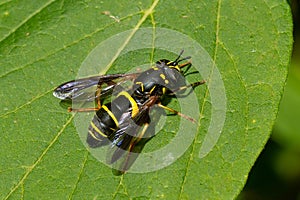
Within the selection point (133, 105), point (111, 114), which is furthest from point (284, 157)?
point (111, 114)

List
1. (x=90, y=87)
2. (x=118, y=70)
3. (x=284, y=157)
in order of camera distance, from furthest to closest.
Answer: (x=284, y=157) → (x=90, y=87) → (x=118, y=70)

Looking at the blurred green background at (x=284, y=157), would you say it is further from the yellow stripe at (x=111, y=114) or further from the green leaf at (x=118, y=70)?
the yellow stripe at (x=111, y=114)

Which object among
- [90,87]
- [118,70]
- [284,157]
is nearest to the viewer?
[118,70]

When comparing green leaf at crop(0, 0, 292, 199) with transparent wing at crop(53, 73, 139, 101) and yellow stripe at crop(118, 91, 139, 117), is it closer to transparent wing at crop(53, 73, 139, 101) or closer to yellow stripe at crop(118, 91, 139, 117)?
transparent wing at crop(53, 73, 139, 101)

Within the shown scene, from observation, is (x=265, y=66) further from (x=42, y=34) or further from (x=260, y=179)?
(x=260, y=179)

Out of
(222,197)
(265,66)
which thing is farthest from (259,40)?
(222,197)

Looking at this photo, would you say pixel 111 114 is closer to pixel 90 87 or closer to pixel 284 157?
pixel 90 87
